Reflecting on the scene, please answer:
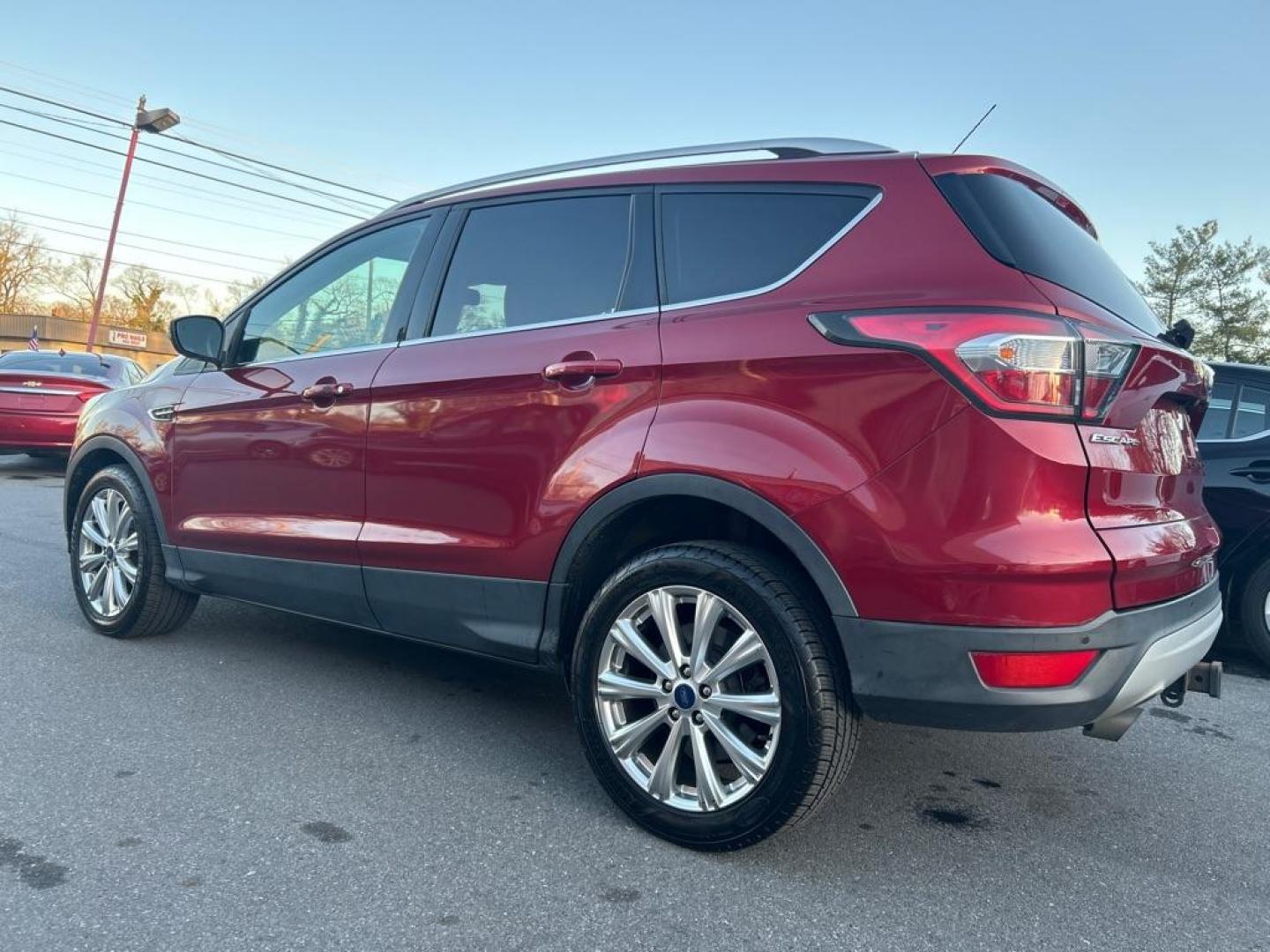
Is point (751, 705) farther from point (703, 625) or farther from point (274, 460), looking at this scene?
point (274, 460)

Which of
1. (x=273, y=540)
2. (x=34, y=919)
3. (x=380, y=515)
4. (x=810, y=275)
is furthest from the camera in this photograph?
(x=273, y=540)

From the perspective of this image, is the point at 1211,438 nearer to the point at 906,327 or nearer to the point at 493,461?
the point at 906,327

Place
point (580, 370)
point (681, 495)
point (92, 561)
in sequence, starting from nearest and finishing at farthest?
1. point (681, 495)
2. point (580, 370)
3. point (92, 561)

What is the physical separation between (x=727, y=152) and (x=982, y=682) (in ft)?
5.33

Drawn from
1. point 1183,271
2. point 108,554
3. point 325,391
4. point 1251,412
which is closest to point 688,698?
point 325,391

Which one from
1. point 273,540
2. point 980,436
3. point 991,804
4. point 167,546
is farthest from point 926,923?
point 167,546

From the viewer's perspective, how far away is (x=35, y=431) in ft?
34.9

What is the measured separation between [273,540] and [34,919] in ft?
5.64

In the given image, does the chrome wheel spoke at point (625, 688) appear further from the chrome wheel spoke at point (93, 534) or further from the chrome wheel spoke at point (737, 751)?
the chrome wheel spoke at point (93, 534)

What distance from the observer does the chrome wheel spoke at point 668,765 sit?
2518mm

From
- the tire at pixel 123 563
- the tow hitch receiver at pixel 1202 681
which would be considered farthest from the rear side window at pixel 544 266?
the tire at pixel 123 563

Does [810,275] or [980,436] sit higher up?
[810,275]

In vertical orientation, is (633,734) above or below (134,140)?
below

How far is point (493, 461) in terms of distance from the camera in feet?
9.61
